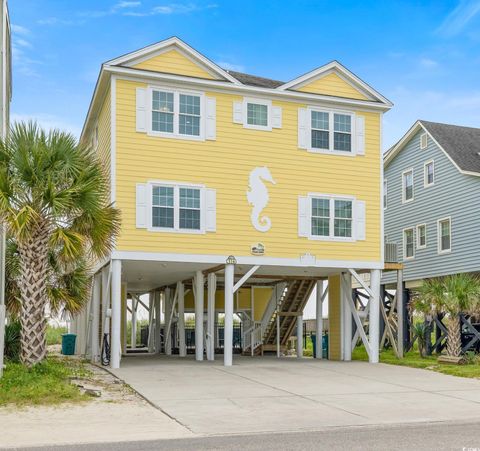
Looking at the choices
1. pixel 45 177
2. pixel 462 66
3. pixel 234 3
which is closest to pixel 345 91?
pixel 462 66

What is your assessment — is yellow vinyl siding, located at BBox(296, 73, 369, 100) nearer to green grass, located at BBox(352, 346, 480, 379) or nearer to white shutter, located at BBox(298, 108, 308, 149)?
white shutter, located at BBox(298, 108, 308, 149)

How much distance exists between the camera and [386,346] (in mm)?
35188

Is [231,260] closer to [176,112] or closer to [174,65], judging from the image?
[176,112]

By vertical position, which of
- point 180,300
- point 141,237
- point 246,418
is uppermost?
point 141,237

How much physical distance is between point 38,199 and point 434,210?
67.5 ft

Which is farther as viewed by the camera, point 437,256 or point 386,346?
point 386,346

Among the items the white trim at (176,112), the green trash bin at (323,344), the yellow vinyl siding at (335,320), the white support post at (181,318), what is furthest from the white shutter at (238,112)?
the green trash bin at (323,344)

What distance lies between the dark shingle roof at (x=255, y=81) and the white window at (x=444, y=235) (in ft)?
33.8

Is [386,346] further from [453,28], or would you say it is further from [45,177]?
[45,177]

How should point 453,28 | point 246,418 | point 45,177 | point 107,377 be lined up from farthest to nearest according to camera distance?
point 453,28 < point 107,377 < point 45,177 < point 246,418

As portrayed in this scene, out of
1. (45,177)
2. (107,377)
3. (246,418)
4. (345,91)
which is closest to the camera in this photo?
(246,418)

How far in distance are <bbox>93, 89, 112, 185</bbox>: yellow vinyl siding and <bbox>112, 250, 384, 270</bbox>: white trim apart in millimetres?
2611

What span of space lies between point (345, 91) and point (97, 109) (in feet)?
29.2

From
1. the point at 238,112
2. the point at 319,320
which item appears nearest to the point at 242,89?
the point at 238,112
